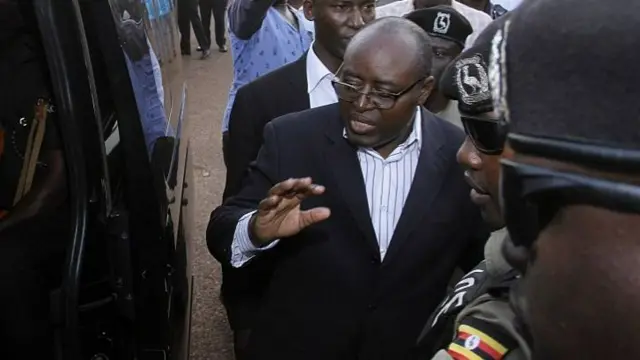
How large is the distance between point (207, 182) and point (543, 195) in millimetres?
5611

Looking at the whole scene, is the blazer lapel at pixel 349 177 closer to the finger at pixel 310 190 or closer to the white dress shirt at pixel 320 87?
the finger at pixel 310 190

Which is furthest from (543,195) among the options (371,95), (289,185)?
(371,95)

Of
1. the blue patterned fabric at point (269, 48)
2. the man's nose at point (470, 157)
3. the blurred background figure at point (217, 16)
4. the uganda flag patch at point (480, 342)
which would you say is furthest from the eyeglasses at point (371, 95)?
the blurred background figure at point (217, 16)

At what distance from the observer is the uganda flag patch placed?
3.54 ft

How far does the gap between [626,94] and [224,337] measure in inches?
144

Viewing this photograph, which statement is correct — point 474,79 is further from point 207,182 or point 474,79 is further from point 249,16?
point 207,182

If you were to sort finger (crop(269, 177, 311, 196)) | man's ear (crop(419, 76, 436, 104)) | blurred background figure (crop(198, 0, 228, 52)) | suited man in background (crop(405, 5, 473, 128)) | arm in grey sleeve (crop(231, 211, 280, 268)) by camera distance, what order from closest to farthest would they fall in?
finger (crop(269, 177, 311, 196)), arm in grey sleeve (crop(231, 211, 280, 268)), man's ear (crop(419, 76, 436, 104)), suited man in background (crop(405, 5, 473, 128)), blurred background figure (crop(198, 0, 228, 52))

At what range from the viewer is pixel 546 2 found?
0.69 m

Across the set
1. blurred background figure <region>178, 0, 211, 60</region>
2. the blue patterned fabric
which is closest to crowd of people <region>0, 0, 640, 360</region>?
the blue patterned fabric

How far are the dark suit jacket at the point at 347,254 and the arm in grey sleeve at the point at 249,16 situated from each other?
6.30 ft

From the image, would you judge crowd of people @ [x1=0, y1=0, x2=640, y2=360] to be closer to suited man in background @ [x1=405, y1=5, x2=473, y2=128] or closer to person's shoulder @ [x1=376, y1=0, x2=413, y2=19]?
suited man in background @ [x1=405, y1=5, x2=473, y2=128]

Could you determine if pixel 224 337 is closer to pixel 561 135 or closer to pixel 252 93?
pixel 252 93

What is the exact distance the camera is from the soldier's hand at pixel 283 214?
1848 mm

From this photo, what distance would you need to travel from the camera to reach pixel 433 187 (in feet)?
6.91
